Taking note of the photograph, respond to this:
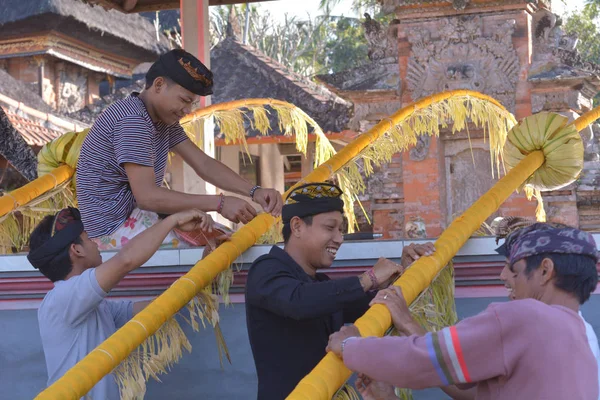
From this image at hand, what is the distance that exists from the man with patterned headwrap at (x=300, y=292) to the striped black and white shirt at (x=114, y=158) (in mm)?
722

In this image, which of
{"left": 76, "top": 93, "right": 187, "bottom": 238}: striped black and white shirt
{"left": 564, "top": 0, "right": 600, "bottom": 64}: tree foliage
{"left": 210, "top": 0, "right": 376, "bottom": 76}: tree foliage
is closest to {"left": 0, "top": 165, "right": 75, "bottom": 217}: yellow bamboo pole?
{"left": 76, "top": 93, "right": 187, "bottom": 238}: striped black and white shirt

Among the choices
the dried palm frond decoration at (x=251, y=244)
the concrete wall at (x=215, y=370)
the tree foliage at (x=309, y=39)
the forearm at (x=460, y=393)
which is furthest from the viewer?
the tree foliage at (x=309, y=39)

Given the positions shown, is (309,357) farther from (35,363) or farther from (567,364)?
(35,363)

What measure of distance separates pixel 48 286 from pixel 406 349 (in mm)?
2044

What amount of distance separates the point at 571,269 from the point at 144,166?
1.68 metres

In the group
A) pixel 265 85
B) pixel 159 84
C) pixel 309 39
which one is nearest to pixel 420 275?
pixel 159 84

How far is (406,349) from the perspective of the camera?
7.22ft

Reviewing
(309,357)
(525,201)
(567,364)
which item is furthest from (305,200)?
(525,201)

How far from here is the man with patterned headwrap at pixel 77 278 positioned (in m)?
2.94

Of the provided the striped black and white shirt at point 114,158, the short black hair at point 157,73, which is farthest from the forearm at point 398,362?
the short black hair at point 157,73

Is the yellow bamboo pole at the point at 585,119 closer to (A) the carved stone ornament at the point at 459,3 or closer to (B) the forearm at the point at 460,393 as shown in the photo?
(B) the forearm at the point at 460,393

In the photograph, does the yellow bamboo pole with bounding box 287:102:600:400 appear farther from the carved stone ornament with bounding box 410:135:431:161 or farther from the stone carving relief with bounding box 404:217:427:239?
the carved stone ornament with bounding box 410:135:431:161

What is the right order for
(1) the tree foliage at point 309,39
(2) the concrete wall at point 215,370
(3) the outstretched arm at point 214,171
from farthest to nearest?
→ (1) the tree foliage at point 309,39 < (3) the outstretched arm at point 214,171 < (2) the concrete wall at point 215,370

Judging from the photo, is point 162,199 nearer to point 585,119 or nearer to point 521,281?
point 521,281
